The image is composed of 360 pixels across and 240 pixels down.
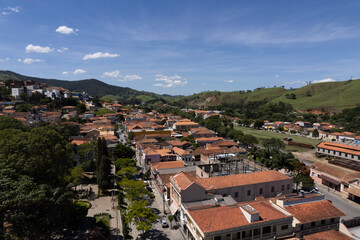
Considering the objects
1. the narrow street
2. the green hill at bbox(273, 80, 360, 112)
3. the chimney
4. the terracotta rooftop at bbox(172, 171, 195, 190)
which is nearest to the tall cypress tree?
the narrow street

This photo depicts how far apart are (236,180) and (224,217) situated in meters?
10.9

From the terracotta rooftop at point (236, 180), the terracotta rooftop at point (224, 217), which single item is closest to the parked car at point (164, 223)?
the terracotta rooftop at point (224, 217)

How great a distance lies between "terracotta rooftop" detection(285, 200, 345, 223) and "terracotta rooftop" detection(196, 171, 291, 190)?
7549 millimetres

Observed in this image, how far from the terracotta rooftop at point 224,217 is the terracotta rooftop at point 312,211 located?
2156 millimetres

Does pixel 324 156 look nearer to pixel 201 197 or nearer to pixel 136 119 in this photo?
pixel 201 197

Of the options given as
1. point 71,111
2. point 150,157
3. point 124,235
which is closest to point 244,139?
point 150,157

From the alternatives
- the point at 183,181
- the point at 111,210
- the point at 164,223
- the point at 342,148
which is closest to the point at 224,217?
the point at 183,181

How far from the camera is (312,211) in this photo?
24.7 metres

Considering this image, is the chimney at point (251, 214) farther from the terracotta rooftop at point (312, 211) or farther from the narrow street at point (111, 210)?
the narrow street at point (111, 210)

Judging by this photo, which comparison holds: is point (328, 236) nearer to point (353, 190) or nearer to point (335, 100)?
point (353, 190)

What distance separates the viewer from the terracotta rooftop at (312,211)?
78.0 ft

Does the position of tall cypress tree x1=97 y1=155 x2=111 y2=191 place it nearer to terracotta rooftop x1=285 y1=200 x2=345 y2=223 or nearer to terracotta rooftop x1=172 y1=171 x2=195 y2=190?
terracotta rooftop x1=172 y1=171 x2=195 y2=190

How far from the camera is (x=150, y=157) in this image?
50.4 m

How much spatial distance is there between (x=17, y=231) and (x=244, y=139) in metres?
64.0
